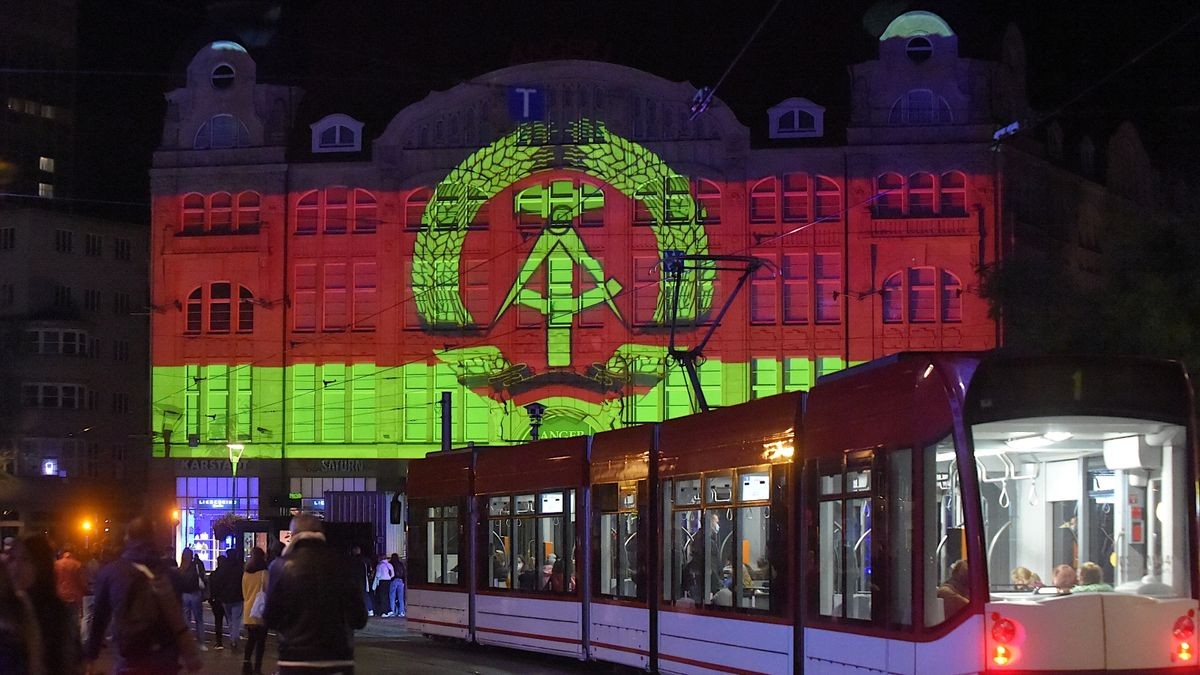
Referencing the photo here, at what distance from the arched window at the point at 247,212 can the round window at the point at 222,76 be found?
3.94 m

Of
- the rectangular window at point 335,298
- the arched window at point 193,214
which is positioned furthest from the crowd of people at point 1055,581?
the arched window at point 193,214

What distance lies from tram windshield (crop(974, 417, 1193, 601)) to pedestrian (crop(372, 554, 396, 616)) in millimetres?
29897

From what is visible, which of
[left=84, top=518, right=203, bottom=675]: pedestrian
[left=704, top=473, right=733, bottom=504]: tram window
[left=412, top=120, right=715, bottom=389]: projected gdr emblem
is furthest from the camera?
[left=412, top=120, right=715, bottom=389]: projected gdr emblem

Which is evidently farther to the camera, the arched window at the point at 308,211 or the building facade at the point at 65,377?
the building facade at the point at 65,377

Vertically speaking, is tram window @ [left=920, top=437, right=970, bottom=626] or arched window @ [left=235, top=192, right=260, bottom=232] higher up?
arched window @ [left=235, top=192, right=260, bottom=232]

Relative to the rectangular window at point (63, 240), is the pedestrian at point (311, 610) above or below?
below

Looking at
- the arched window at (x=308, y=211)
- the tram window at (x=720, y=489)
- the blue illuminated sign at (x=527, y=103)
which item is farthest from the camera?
the arched window at (x=308, y=211)

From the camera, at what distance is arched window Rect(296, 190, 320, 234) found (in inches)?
2270

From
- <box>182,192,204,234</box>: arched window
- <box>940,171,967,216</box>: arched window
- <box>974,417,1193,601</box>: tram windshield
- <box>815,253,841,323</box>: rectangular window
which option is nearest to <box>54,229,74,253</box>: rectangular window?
<box>182,192,204,234</box>: arched window

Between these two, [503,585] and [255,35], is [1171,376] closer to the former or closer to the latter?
[503,585]

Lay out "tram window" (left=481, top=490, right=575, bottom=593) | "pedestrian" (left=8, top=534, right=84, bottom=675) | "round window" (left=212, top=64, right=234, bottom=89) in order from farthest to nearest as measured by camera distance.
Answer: "round window" (left=212, top=64, right=234, bottom=89) < "tram window" (left=481, top=490, right=575, bottom=593) < "pedestrian" (left=8, top=534, right=84, bottom=675)

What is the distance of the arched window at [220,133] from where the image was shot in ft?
193

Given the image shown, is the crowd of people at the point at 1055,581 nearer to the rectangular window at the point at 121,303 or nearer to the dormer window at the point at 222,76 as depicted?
the dormer window at the point at 222,76

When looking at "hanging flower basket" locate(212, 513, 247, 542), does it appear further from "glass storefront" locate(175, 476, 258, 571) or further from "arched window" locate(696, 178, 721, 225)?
"arched window" locate(696, 178, 721, 225)
